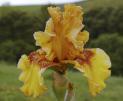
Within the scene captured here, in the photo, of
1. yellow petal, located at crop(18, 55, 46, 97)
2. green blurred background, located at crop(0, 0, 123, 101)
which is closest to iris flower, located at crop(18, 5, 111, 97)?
yellow petal, located at crop(18, 55, 46, 97)

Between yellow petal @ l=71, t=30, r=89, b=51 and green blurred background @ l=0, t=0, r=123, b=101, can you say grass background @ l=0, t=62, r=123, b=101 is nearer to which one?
yellow petal @ l=71, t=30, r=89, b=51

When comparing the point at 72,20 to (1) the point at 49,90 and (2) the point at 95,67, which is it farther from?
(1) the point at 49,90

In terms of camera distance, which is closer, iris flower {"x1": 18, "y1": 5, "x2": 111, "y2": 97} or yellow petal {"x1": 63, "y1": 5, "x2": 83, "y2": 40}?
iris flower {"x1": 18, "y1": 5, "x2": 111, "y2": 97}

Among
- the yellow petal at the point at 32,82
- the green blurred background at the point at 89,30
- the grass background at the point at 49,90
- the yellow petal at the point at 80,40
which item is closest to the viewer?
the yellow petal at the point at 32,82

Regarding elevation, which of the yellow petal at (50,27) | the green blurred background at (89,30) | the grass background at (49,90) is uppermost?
the yellow petal at (50,27)

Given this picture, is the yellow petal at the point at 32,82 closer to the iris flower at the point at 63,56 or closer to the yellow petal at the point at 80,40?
the iris flower at the point at 63,56

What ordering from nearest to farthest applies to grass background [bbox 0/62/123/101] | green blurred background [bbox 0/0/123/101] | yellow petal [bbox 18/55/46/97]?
yellow petal [bbox 18/55/46/97] < grass background [bbox 0/62/123/101] < green blurred background [bbox 0/0/123/101]


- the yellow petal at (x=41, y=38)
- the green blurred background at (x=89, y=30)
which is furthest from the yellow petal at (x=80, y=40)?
the green blurred background at (x=89, y=30)

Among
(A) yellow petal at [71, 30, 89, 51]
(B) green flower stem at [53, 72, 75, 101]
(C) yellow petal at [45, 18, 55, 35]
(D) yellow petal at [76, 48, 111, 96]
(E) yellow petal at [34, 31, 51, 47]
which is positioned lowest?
(B) green flower stem at [53, 72, 75, 101]

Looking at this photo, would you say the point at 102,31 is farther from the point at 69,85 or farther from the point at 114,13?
the point at 69,85

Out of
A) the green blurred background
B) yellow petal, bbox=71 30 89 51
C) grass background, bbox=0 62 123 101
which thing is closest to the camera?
yellow petal, bbox=71 30 89 51

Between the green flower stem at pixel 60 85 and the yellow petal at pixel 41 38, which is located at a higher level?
the yellow petal at pixel 41 38
